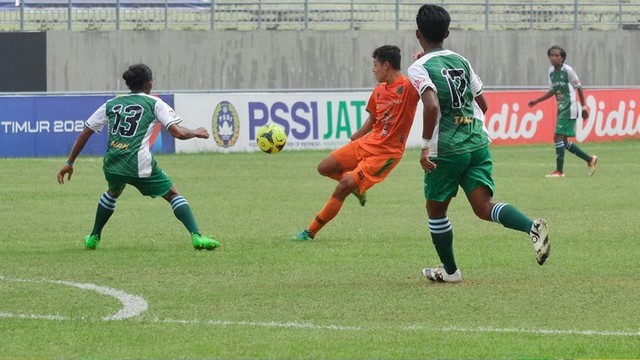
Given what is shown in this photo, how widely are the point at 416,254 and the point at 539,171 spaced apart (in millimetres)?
12220

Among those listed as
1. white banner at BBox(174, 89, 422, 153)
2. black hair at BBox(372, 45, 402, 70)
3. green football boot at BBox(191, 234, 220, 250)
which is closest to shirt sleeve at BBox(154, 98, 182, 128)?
green football boot at BBox(191, 234, 220, 250)

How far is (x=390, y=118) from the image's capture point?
13.2 meters

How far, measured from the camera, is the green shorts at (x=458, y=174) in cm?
997

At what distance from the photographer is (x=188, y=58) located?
3806 centimetres

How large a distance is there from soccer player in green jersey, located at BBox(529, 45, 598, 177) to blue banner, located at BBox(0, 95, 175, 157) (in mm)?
8133

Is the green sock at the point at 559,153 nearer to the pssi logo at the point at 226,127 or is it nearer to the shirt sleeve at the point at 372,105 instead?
the pssi logo at the point at 226,127

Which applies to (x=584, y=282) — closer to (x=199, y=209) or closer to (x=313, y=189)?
(x=199, y=209)

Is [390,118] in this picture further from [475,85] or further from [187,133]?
[475,85]

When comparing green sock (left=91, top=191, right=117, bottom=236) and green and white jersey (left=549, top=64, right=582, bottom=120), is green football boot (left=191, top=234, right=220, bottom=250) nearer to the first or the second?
green sock (left=91, top=191, right=117, bottom=236)

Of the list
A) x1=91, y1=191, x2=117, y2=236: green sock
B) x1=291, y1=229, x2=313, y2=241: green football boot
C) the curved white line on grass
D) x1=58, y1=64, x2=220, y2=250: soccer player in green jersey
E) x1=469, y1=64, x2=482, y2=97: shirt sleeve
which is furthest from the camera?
x1=291, y1=229, x2=313, y2=241: green football boot

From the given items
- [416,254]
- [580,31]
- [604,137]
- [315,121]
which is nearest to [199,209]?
[416,254]

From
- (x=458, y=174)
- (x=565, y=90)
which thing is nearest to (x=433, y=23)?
(x=458, y=174)

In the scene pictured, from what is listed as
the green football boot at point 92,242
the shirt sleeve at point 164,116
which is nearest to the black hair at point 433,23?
the shirt sleeve at point 164,116

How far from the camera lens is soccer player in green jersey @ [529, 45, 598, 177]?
23.0 metres
